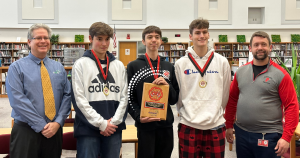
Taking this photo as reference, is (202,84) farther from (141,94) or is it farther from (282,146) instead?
(282,146)

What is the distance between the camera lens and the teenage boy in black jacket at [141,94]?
184 cm

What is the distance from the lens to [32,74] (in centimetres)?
174

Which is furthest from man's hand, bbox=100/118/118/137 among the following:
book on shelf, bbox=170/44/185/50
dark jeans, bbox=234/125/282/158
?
book on shelf, bbox=170/44/185/50

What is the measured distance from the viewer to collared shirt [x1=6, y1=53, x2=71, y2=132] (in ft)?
5.40

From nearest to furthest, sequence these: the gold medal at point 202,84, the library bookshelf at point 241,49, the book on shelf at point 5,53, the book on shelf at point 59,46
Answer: the gold medal at point 202,84
the book on shelf at point 5,53
the book on shelf at point 59,46
the library bookshelf at point 241,49

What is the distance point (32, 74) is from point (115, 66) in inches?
24.5

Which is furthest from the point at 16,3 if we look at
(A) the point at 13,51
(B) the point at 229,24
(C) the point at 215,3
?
(B) the point at 229,24

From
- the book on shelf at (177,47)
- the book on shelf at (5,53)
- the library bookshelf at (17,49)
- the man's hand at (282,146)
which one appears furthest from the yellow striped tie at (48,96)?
the book on shelf at (5,53)

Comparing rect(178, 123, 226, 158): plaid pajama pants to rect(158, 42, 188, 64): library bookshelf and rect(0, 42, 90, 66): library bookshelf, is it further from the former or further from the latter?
rect(0, 42, 90, 66): library bookshelf

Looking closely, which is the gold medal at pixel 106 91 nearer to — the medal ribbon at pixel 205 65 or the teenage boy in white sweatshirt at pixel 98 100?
the teenage boy in white sweatshirt at pixel 98 100

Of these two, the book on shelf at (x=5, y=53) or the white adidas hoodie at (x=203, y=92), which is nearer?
the white adidas hoodie at (x=203, y=92)

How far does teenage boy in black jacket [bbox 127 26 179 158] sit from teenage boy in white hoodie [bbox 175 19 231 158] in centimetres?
10

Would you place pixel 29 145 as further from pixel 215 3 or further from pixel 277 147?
pixel 215 3

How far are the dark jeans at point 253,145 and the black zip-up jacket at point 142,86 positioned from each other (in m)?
0.59
